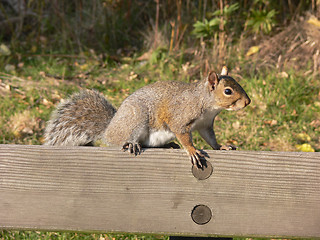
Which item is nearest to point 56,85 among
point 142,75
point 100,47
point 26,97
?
point 26,97

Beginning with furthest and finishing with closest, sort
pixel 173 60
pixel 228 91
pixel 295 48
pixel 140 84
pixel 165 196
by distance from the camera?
1. pixel 295 48
2. pixel 173 60
3. pixel 140 84
4. pixel 228 91
5. pixel 165 196

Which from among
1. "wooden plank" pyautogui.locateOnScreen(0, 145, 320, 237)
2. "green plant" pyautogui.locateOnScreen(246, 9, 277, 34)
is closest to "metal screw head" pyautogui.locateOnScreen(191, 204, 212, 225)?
"wooden plank" pyautogui.locateOnScreen(0, 145, 320, 237)

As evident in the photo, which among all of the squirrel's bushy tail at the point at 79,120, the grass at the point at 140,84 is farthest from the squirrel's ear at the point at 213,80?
the grass at the point at 140,84

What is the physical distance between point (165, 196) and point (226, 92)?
69cm

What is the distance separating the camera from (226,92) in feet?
5.26

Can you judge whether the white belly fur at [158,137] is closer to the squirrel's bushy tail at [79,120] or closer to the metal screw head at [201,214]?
the squirrel's bushy tail at [79,120]

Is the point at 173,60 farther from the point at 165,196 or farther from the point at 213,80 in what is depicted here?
the point at 165,196

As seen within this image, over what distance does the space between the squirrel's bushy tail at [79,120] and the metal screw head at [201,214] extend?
2.38 ft

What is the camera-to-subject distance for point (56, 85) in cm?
323

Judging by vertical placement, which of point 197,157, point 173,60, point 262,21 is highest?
point 262,21

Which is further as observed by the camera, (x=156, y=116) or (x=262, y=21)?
(x=262, y=21)

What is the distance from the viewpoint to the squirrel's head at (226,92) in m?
1.59

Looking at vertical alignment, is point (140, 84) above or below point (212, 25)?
below

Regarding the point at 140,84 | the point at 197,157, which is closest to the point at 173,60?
the point at 140,84
